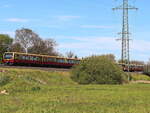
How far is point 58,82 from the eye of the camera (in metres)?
54.5

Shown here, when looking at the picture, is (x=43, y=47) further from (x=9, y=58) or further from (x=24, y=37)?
(x=9, y=58)

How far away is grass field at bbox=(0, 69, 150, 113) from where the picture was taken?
1778 cm

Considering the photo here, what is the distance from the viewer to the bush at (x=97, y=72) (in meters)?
56.2

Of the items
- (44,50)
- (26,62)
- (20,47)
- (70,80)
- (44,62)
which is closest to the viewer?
(70,80)

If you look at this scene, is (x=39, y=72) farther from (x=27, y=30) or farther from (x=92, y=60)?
(x=27, y=30)

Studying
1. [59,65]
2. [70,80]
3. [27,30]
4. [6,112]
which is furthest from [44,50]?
[6,112]

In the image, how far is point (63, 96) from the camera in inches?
1022

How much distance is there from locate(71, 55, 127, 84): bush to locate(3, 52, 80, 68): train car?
10926 mm

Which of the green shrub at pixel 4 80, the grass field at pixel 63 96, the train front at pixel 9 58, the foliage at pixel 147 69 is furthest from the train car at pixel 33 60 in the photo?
the foliage at pixel 147 69

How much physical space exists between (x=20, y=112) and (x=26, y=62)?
163 ft

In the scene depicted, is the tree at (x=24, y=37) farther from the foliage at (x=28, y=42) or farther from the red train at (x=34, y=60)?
the red train at (x=34, y=60)

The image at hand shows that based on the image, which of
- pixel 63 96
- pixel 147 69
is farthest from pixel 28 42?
pixel 63 96

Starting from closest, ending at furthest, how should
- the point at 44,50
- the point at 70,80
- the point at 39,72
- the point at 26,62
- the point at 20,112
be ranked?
1. the point at 20,112
2. the point at 39,72
3. the point at 70,80
4. the point at 26,62
5. the point at 44,50

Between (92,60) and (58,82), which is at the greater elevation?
(92,60)
